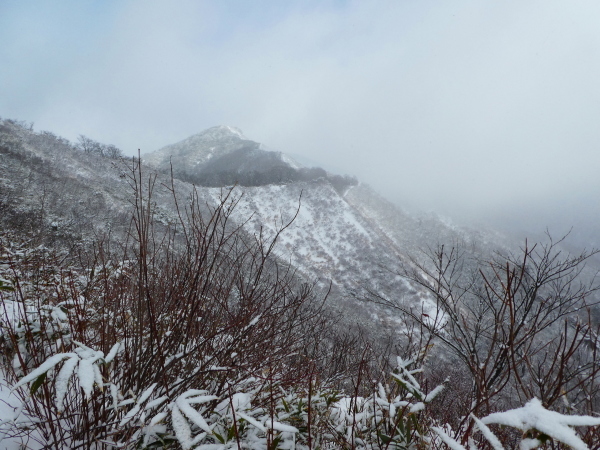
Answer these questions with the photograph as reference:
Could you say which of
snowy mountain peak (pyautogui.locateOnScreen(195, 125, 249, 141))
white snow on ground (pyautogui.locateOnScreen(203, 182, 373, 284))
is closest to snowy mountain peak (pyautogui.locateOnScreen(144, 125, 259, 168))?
snowy mountain peak (pyautogui.locateOnScreen(195, 125, 249, 141))

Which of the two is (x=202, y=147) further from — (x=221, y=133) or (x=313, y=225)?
(x=313, y=225)

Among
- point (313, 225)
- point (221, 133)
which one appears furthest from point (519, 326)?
point (221, 133)

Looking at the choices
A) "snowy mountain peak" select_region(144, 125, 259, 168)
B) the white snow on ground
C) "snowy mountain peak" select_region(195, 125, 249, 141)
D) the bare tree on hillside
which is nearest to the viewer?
the bare tree on hillside

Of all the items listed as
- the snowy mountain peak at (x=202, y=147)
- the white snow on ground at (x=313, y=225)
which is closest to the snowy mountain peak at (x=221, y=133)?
the snowy mountain peak at (x=202, y=147)

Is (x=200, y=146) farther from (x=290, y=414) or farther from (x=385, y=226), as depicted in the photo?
(x=290, y=414)

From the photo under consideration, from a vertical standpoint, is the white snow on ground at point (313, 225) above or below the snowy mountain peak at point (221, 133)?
below

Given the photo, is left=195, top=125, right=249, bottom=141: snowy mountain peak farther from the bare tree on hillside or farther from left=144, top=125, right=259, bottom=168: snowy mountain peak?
the bare tree on hillside

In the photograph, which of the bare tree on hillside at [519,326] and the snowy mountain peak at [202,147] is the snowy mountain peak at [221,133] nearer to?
the snowy mountain peak at [202,147]


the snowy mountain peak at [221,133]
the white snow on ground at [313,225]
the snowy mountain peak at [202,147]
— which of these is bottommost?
the white snow on ground at [313,225]

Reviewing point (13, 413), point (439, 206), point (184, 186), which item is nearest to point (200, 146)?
point (184, 186)

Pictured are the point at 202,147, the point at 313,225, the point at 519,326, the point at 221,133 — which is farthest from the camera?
the point at 221,133

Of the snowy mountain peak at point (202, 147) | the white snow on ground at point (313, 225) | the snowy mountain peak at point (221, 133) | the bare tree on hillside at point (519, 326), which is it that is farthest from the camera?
the snowy mountain peak at point (221, 133)

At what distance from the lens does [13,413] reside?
1.32 m

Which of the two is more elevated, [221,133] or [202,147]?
[221,133]
